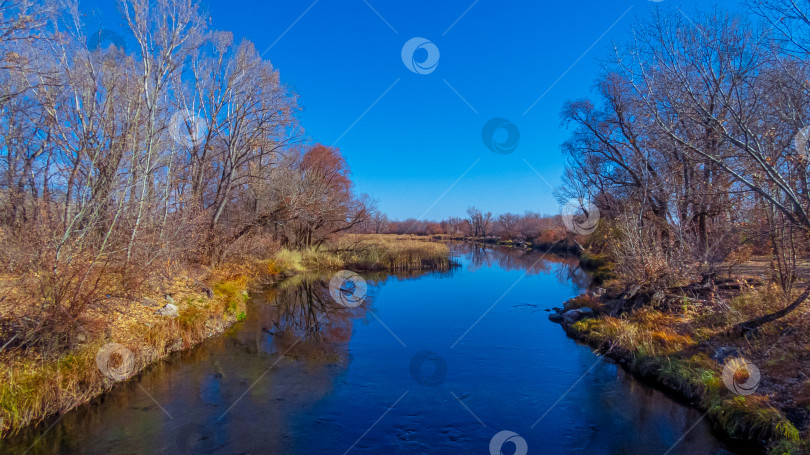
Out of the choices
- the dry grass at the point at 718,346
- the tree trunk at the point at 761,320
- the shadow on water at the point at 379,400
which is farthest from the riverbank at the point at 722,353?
the shadow on water at the point at 379,400

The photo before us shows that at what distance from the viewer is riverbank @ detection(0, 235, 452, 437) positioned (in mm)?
6250

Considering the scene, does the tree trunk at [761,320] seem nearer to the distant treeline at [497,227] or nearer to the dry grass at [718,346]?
the dry grass at [718,346]

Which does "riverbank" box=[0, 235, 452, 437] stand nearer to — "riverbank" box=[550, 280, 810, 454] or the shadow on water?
the shadow on water

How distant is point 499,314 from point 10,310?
13210 mm

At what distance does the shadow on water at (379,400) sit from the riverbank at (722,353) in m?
0.51

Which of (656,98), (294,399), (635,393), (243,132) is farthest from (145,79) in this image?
(635,393)

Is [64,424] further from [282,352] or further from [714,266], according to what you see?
[714,266]

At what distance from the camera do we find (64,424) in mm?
6379

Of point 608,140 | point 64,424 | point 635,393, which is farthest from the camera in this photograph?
point 608,140

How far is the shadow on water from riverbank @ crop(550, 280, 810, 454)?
51 cm

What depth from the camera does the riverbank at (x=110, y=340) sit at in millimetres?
6250

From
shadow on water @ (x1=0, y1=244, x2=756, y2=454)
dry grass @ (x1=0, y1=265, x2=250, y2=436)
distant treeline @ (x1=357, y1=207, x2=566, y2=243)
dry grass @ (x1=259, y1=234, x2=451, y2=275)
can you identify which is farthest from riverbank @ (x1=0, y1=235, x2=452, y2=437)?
distant treeline @ (x1=357, y1=207, x2=566, y2=243)

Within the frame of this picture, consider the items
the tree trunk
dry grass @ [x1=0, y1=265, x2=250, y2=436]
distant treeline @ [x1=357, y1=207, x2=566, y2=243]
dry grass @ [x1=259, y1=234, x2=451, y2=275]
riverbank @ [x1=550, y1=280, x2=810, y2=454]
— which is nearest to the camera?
dry grass @ [x1=0, y1=265, x2=250, y2=436]

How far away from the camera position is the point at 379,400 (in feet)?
25.6
